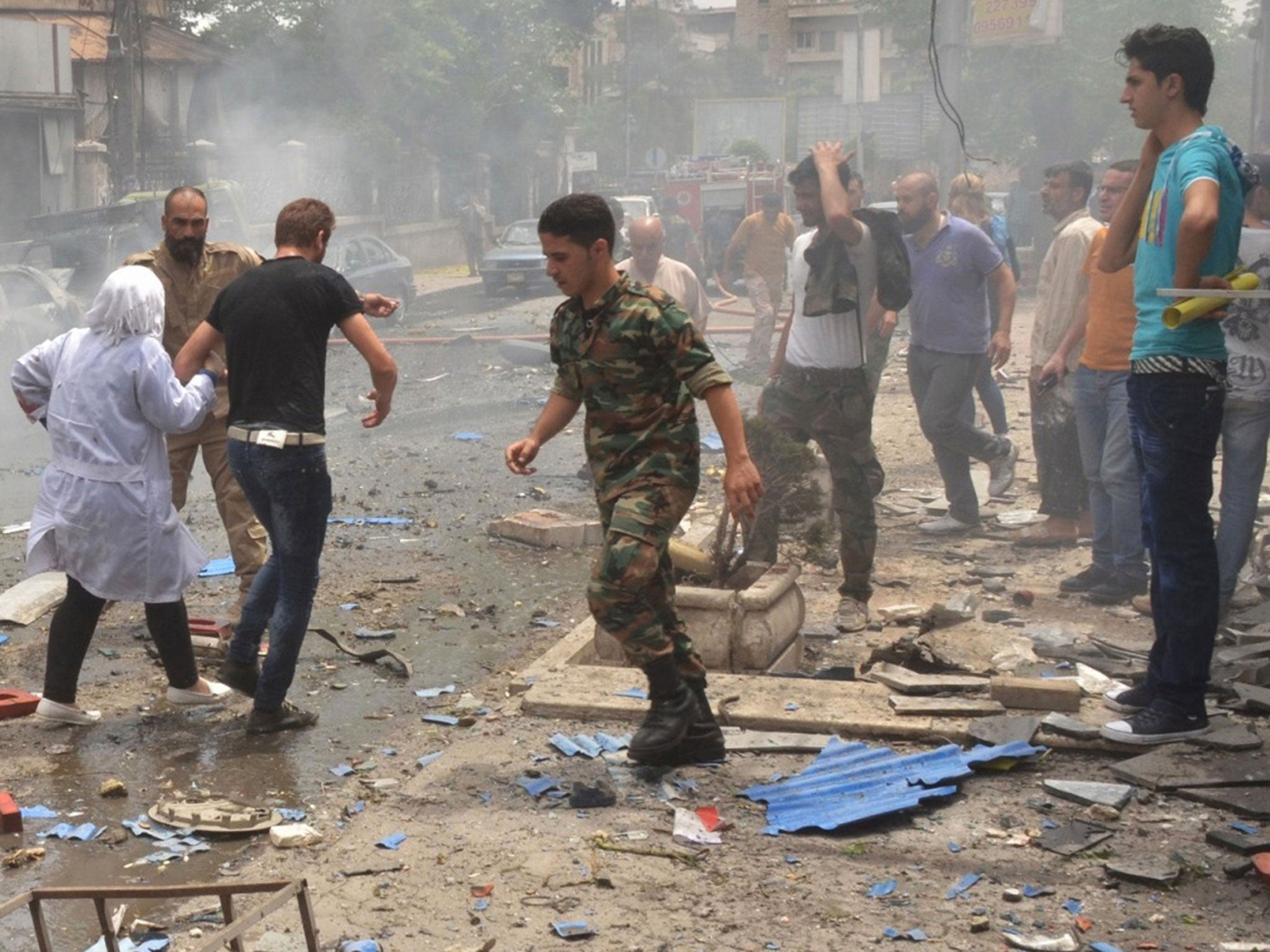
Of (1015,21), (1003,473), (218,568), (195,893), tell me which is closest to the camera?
(195,893)

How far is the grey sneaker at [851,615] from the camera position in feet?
22.2

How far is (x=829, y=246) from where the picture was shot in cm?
676

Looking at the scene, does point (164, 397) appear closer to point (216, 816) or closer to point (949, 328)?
point (216, 816)

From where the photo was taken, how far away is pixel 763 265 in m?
17.8

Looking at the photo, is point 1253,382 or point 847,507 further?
point 847,507

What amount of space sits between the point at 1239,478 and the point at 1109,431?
1023mm

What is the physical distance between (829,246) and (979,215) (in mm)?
7402

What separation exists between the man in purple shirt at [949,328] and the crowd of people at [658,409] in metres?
0.82

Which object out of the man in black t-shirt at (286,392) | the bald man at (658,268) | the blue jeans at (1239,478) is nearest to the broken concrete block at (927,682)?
the blue jeans at (1239,478)

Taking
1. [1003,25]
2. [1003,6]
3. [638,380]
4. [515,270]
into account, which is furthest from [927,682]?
[515,270]

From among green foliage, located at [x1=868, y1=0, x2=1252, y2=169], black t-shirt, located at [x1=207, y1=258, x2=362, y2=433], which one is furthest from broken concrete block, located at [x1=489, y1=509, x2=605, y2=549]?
green foliage, located at [x1=868, y1=0, x2=1252, y2=169]

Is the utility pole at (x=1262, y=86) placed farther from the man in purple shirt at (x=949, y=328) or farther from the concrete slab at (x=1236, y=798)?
the concrete slab at (x=1236, y=798)

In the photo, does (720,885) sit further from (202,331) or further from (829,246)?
(829,246)

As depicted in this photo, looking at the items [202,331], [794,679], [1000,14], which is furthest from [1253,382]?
[1000,14]
